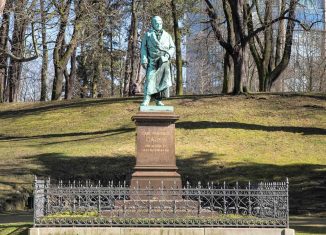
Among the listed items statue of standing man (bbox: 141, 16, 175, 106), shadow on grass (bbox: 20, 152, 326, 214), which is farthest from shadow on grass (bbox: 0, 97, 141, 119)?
statue of standing man (bbox: 141, 16, 175, 106)

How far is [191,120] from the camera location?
28.0 m

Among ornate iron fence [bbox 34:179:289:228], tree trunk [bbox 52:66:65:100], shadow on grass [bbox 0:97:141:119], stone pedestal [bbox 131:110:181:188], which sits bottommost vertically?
ornate iron fence [bbox 34:179:289:228]

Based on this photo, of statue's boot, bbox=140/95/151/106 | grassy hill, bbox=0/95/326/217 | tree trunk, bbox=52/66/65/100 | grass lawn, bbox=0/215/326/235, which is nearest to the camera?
grass lawn, bbox=0/215/326/235

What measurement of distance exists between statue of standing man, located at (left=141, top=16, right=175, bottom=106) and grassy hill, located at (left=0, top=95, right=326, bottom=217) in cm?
604

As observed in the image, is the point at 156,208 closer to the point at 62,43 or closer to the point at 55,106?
the point at 62,43

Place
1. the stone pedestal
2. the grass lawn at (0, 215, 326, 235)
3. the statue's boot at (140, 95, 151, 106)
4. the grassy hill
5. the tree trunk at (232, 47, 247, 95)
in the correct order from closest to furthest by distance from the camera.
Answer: the grass lawn at (0, 215, 326, 235)
the stone pedestal
the statue's boot at (140, 95, 151, 106)
the grassy hill
the tree trunk at (232, 47, 247, 95)

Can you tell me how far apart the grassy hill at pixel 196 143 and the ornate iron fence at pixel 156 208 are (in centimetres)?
560

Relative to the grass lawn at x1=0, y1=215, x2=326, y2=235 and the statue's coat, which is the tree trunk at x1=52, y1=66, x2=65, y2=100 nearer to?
the statue's coat

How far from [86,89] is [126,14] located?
14.8 metres

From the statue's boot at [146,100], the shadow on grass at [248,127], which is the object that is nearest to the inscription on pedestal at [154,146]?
the statue's boot at [146,100]

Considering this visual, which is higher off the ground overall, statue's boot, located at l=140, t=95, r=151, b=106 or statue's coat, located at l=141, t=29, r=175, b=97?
statue's coat, located at l=141, t=29, r=175, b=97

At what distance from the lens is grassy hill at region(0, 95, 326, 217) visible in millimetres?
20797

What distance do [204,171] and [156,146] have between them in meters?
7.60

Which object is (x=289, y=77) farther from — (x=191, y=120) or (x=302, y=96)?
(x=191, y=120)
